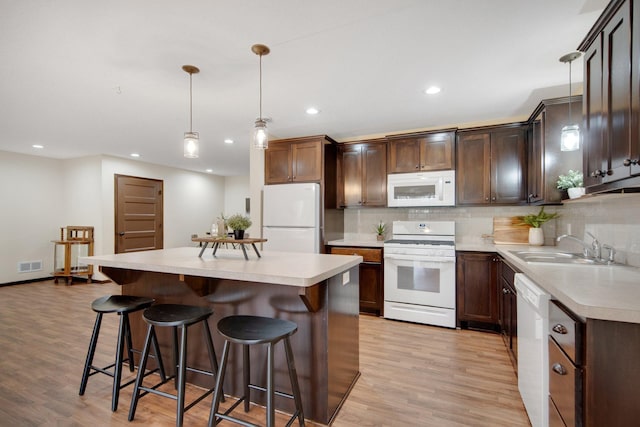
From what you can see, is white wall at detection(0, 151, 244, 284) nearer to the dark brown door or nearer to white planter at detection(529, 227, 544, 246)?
the dark brown door

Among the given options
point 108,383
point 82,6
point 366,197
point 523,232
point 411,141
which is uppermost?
point 82,6

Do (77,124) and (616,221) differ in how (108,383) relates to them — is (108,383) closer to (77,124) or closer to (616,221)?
(77,124)

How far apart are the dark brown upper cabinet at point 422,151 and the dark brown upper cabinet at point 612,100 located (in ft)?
6.11

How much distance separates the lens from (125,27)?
1.89m

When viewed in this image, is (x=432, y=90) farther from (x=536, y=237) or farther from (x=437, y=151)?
(x=536, y=237)

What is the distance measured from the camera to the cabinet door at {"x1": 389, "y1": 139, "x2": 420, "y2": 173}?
150 inches

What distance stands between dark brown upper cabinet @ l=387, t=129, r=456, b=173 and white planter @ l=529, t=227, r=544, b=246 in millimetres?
1137

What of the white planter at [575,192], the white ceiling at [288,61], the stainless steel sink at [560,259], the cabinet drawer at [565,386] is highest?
the white ceiling at [288,61]

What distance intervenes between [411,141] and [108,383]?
3866 millimetres

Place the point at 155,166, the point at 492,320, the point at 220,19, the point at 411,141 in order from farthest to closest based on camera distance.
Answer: the point at 155,166 < the point at 411,141 < the point at 492,320 < the point at 220,19

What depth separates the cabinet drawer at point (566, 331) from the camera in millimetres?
1104

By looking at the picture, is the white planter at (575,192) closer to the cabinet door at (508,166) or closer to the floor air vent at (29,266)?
the cabinet door at (508,166)

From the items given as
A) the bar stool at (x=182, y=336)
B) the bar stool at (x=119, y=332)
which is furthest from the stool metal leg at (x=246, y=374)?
the bar stool at (x=119, y=332)

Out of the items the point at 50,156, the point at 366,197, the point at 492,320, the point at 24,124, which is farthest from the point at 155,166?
the point at 492,320
